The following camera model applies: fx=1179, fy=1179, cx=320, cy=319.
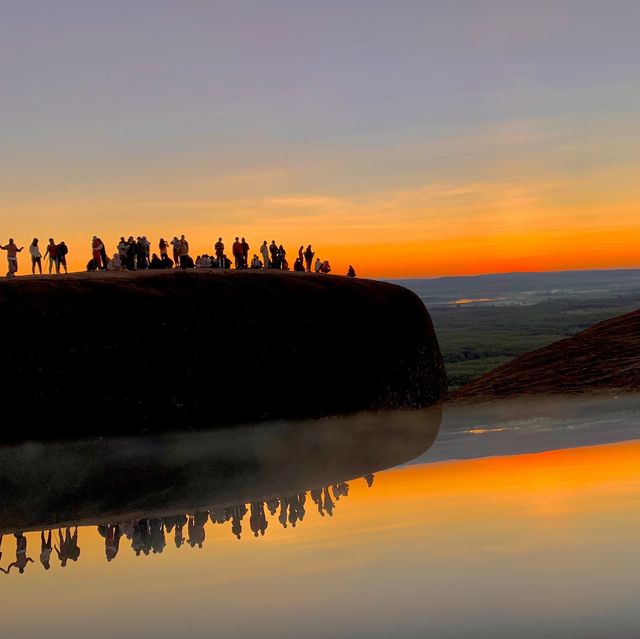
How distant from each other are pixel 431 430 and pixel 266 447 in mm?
6534

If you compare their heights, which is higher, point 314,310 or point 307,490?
point 314,310

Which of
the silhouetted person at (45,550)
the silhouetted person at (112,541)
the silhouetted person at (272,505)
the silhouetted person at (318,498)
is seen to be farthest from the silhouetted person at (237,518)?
the silhouetted person at (45,550)

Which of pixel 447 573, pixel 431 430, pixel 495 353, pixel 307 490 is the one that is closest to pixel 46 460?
pixel 307 490

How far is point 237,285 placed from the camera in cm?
4053

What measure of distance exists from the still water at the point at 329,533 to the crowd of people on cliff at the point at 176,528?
66 mm

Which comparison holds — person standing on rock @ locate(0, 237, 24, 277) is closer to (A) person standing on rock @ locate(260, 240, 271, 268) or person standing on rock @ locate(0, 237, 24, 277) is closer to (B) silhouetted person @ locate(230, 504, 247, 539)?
(A) person standing on rock @ locate(260, 240, 271, 268)

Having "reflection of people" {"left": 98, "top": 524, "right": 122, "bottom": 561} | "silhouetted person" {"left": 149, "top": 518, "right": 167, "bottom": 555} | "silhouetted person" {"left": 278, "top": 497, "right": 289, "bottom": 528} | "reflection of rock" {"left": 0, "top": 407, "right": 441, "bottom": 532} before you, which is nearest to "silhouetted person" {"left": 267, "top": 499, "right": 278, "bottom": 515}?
"silhouetted person" {"left": 278, "top": 497, "right": 289, "bottom": 528}

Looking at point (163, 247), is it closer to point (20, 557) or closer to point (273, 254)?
point (273, 254)

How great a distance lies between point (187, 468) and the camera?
1193 inches

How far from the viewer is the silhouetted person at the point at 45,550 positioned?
20.7m

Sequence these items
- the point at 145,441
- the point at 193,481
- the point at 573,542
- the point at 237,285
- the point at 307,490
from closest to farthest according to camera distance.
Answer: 1. the point at 573,542
2. the point at 307,490
3. the point at 193,481
4. the point at 145,441
5. the point at 237,285

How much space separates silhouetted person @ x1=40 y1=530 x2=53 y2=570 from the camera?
20.7m

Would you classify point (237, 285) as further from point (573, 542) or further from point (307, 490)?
point (573, 542)

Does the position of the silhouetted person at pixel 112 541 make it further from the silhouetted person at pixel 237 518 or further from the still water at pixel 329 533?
the silhouetted person at pixel 237 518
